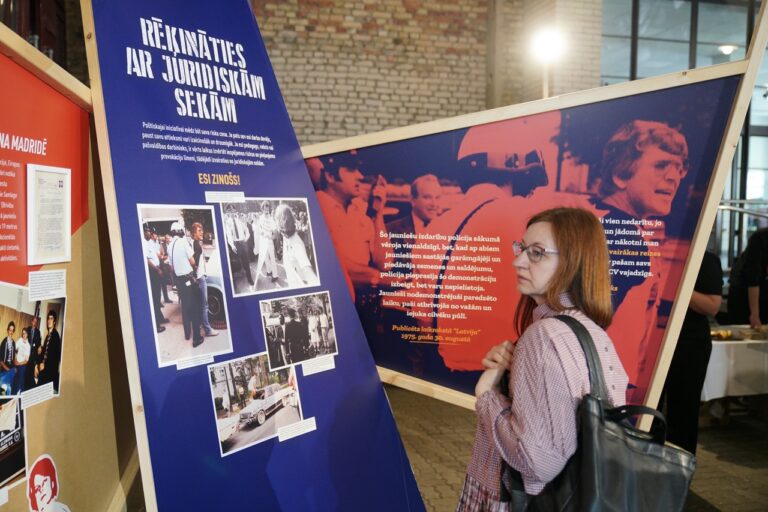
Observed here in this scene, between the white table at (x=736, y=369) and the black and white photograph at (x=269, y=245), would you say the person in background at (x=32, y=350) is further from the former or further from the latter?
the white table at (x=736, y=369)

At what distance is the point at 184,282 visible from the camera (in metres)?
1.82

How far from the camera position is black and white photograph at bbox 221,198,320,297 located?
2.00 meters

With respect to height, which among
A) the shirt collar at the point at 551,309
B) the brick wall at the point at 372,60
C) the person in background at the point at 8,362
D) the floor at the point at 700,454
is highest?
the brick wall at the point at 372,60

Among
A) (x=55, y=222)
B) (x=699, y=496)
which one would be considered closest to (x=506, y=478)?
(x=55, y=222)

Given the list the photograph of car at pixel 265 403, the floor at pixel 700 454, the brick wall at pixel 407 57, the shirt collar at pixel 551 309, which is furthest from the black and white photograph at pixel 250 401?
the brick wall at pixel 407 57

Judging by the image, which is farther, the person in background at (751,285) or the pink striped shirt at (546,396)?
the person in background at (751,285)

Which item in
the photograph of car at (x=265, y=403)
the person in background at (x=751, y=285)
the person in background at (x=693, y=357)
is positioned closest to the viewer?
the photograph of car at (x=265, y=403)

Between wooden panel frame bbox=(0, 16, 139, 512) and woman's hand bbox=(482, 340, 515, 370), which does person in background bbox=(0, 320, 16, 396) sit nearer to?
wooden panel frame bbox=(0, 16, 139, 512)

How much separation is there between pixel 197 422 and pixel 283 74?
21.0ft

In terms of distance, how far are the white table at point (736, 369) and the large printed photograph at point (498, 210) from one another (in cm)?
300

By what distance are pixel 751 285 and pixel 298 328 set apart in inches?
154

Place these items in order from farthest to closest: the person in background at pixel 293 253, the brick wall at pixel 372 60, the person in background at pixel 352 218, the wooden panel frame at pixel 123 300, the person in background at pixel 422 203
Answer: the brick wall at pixel 372 60, the person in background at pixel 352 218, the person in background at pixel 422 203, the person in background at pixel 293 253, the wooden panel frame at pixel 123 300

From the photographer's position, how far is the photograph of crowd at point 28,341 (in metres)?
1.36

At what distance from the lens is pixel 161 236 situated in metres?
1.79
